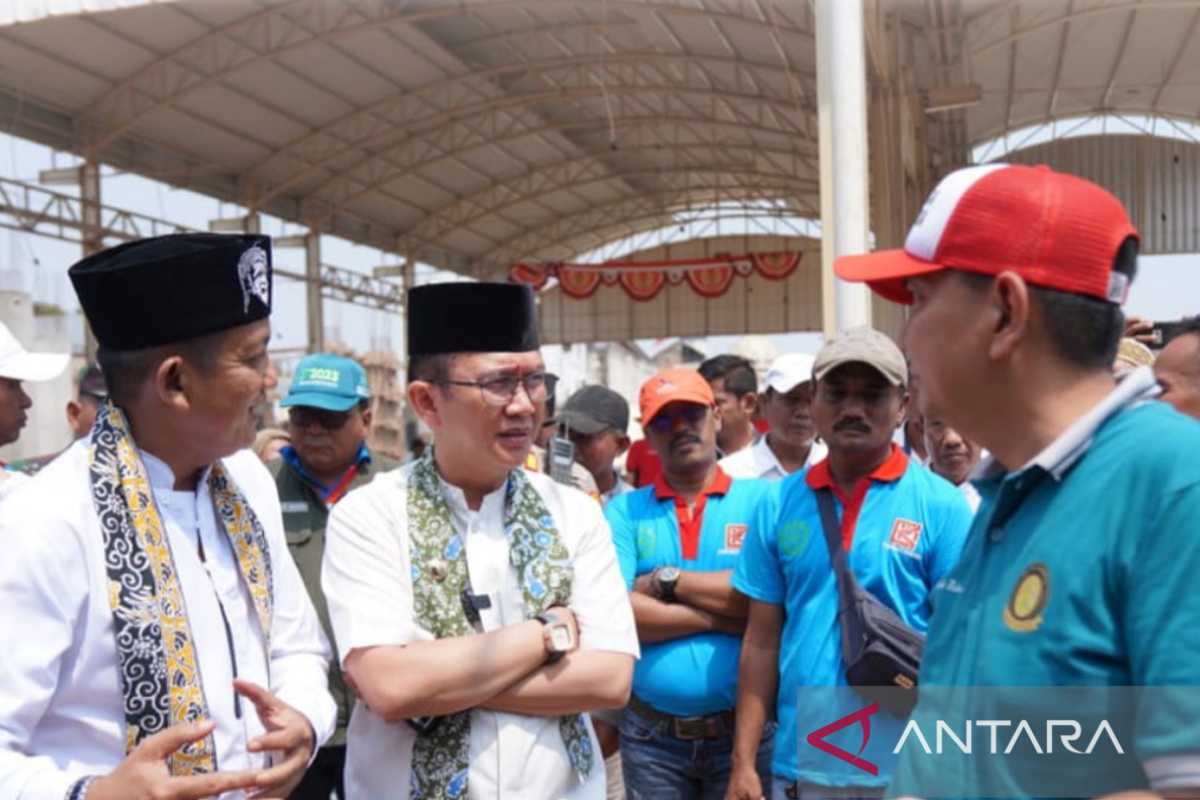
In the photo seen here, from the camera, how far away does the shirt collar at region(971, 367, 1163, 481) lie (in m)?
1.33

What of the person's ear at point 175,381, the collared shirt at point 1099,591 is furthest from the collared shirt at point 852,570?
the person's ear at point 175,381

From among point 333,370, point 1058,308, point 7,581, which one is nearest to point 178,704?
point 7,581

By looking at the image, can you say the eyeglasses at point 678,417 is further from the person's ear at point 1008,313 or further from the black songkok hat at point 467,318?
the person's ear at point 1008,313

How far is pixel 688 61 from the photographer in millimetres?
17375

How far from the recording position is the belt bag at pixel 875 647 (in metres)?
2.69

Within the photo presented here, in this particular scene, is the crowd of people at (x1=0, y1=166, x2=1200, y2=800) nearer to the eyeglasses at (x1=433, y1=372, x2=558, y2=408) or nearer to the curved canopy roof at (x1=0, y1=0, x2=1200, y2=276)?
the eyeglasses at (x1=433, y1=372, x2=558, y2=408)

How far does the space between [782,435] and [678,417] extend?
3.41ft

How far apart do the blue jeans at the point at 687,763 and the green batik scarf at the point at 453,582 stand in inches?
42.5

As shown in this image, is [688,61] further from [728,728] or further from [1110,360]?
[1110,360]

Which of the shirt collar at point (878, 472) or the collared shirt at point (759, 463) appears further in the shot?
the collared shirt at point (759, 463)

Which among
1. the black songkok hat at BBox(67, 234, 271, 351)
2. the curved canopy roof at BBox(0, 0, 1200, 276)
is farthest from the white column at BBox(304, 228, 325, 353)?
the black songkok hat at BBox(67, 234, 271, 351)

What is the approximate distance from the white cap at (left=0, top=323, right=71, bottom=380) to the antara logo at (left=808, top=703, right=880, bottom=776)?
2396 millimetres

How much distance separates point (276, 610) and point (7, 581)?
0.56m

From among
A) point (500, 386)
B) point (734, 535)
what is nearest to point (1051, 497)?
point (500, 386)
